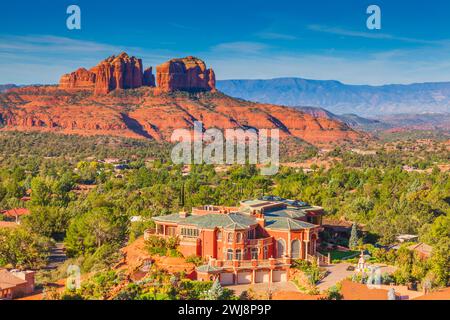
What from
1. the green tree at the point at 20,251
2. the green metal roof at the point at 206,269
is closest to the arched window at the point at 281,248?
the green metal roof at the point at 206,269

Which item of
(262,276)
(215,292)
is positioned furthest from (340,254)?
(215,292)

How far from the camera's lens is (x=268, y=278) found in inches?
1467

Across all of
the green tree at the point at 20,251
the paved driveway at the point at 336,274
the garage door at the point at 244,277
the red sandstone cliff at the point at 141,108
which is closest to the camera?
the paved driveway at the point at 336,274

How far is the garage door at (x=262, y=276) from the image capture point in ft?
121

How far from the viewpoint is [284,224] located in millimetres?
39781

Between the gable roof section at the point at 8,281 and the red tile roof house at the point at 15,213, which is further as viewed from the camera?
the red tile roof house at the point at 15,213

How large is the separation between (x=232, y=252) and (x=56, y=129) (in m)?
129

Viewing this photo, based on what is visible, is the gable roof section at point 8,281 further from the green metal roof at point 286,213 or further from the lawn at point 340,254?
the lawn at point 340,254

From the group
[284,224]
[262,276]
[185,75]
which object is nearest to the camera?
[262,276]

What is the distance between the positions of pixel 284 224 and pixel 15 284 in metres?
16.1

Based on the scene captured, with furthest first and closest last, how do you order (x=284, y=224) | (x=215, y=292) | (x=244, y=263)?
(x=284, y=224) → (x=244, y=263) → (x=215, y=292)

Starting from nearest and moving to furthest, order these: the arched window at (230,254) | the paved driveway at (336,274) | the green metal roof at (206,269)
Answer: the paved driveway at (336,274), the green metal roof at (206,269), the arched window at (230,254)

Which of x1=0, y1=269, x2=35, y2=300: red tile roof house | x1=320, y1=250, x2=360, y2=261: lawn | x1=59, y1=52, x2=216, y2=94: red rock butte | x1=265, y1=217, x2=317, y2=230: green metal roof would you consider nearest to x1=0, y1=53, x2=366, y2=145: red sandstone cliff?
x1=59, y1=52, x2=216, y2=94: red rock butte

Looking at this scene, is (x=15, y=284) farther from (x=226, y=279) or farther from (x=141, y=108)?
(x=141, y=108)
